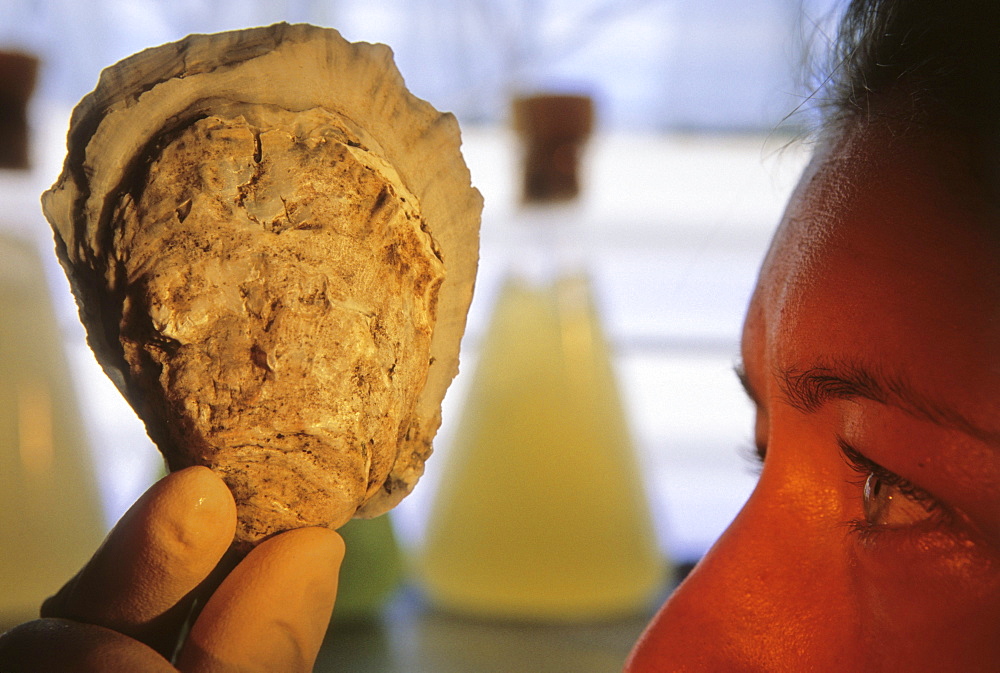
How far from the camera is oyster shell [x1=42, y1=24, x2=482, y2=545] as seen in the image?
25cm

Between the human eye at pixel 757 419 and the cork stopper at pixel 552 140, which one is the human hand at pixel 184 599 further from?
the cork stopper at pixel 552 140

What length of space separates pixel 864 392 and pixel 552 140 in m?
0.32

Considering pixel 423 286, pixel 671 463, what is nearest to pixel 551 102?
pixel 423 286

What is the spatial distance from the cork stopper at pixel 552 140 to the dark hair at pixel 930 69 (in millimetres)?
204

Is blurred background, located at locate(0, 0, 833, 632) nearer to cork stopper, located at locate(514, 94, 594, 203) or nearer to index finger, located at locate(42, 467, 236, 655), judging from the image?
cork stopper, located at locate(514, 94, 594, 203)

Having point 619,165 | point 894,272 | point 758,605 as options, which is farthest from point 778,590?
point 619,165

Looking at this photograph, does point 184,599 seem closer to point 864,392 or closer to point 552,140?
point 864,392

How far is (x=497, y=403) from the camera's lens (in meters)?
0.61

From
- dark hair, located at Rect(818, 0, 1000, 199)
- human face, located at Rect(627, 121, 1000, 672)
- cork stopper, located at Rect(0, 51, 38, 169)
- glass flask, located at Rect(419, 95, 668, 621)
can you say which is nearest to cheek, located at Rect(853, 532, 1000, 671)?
human face, located at Rect(627, 121, 1000, 672)

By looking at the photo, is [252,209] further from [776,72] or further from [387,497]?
[776,72]

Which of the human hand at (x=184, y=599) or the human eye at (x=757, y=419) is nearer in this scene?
the human hand at (x=184, y=599)

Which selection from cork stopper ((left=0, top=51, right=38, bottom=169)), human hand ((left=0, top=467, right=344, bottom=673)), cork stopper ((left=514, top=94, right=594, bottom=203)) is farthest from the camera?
cork stopper ((left=514, top=94, right=594, bottom=203))

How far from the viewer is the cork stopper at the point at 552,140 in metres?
0.52

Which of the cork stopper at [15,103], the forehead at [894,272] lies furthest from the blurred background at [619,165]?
the forehead at [894,272]
